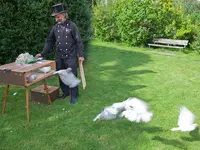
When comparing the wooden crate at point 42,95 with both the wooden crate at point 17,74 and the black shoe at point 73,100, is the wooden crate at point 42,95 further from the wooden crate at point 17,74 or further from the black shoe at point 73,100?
the wooden crate at point 17,74

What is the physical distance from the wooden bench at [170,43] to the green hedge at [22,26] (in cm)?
596

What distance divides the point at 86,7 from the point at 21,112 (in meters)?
4.21

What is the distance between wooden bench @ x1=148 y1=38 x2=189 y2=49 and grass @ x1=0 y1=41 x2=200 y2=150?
11.2ft

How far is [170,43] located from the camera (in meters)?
11.2

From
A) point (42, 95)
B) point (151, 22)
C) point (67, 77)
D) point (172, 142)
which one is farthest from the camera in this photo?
point (151, 22)

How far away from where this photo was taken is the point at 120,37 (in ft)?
42.9

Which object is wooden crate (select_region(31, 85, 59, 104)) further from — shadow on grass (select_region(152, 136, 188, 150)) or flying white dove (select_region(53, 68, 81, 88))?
shadow on grass (select_region(152, 136, 188, 150))

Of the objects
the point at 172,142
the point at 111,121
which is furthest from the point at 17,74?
the point at 172,142

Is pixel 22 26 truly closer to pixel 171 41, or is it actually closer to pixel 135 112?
pixel 135 112

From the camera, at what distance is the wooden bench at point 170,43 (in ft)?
35.8

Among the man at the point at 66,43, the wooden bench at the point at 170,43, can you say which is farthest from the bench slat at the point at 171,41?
the man at the point at 66,43

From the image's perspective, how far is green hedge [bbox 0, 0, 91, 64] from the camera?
6.46 meters

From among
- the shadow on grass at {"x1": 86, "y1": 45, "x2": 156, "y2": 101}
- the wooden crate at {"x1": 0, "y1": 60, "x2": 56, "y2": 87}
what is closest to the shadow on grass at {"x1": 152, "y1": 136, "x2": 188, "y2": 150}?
the shadow on grass at {"x1": 86, "y1": 45, "x2": 156, "y2": 101}

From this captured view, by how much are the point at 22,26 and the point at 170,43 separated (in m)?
6.84
